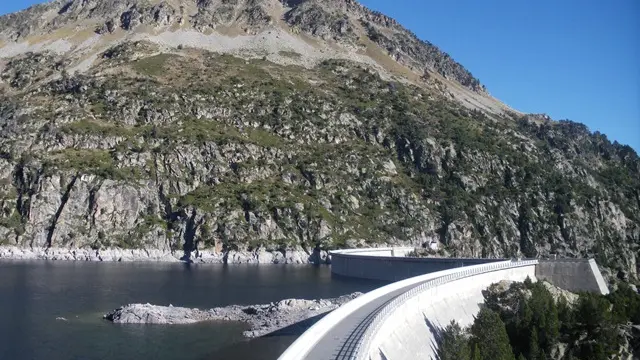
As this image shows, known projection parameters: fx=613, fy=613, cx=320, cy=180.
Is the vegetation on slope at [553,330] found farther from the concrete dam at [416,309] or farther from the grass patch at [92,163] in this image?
the grass patch at [92,163]

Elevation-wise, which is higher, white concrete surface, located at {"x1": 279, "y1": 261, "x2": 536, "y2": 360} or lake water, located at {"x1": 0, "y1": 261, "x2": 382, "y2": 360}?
white concrete surface, located at {"x1": 279, "y1": 261, "x2": 536, "y2": 360}

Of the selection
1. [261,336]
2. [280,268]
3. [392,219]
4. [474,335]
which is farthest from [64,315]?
[392,219]

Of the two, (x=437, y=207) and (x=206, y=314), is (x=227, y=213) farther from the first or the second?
(x=206, y=314)

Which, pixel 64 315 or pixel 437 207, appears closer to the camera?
pixel 64 315

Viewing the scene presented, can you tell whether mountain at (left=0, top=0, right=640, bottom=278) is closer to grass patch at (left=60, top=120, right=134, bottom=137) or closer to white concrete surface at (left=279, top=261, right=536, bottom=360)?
grass patch at (left=60, top=120, right=134, bottom=137)

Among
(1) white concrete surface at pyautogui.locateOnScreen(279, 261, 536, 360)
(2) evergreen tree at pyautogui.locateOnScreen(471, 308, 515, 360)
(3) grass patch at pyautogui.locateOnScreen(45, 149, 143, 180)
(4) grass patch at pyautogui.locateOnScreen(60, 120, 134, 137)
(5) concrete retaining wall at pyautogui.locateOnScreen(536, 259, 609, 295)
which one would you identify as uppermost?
(4) grass patch at pyautogui.locateOnScreen(60, 120, 134, 137)

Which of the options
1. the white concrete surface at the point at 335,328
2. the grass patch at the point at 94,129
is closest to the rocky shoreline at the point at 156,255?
the grass patch at the point at 94,129

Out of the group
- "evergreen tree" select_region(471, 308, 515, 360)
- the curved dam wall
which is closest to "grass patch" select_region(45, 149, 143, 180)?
the curved dam wall
